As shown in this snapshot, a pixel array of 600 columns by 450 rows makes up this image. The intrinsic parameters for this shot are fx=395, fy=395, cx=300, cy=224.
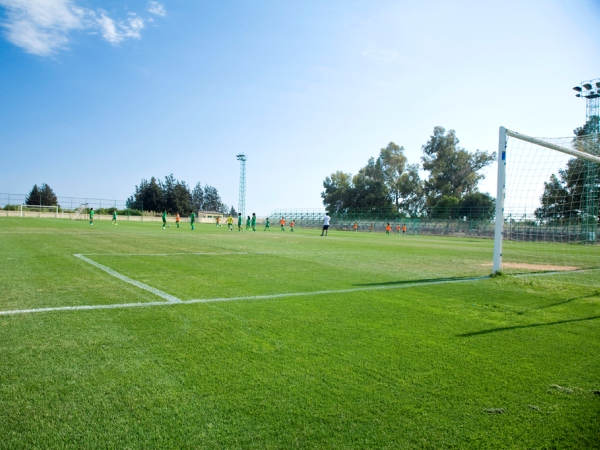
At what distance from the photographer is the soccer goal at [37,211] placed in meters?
61.8

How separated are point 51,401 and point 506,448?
9.06 feet

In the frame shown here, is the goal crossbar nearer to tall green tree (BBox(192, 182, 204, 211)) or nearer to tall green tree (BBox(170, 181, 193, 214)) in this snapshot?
tall green tree (BBox(170, 181, 193, 214))

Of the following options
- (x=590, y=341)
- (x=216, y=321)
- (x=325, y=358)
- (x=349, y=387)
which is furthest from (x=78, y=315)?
(x=590, y=341)

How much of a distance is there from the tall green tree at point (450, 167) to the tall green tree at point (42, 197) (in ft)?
263

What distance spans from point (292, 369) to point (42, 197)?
106598 mm

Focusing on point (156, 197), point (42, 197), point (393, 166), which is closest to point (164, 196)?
point (156, 197)

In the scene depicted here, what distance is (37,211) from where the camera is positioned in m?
64.2

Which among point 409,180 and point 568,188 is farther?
point 409,180

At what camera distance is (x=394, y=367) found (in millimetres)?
3246

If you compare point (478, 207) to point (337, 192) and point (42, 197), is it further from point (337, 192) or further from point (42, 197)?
point (42, 197)

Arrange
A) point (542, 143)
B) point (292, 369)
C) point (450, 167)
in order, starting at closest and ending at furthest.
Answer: point (292, 369), point (542, 143), point (450, 167)

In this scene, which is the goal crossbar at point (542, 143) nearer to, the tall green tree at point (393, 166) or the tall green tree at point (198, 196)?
the tall green tree at point (393, 166)

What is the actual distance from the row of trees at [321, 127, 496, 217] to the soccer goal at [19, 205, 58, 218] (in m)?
46.7

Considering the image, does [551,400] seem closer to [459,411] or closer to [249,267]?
A: [459,411]
